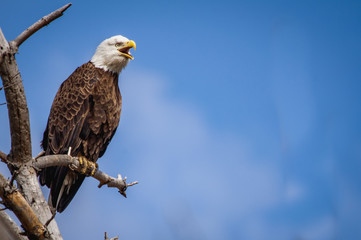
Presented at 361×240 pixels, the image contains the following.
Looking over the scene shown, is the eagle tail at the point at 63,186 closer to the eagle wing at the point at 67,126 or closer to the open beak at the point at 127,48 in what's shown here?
the eagle wing at the point at 67,126

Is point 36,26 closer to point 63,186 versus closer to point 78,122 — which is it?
point 78,122

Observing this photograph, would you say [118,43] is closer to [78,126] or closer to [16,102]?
[78,126]

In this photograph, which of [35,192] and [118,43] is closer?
[35,192]

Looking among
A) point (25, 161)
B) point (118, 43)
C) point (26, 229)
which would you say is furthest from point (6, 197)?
point (118, 43)

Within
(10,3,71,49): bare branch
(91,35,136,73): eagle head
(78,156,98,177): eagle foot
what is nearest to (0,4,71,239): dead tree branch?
(10,3,71,49): bare branch

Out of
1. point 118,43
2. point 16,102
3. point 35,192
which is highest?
point 118,43

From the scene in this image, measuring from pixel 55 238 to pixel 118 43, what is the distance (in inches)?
123

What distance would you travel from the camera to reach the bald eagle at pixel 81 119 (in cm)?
524

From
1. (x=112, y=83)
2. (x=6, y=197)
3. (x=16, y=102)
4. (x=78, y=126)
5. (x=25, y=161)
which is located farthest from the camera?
(x=112, y=83)

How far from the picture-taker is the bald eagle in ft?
17.2

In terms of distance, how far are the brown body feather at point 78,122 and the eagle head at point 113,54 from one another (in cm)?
13

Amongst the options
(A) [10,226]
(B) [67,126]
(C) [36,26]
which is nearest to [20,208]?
(A) [10,226]

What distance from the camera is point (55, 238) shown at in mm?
3615

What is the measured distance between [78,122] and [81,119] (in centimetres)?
5
